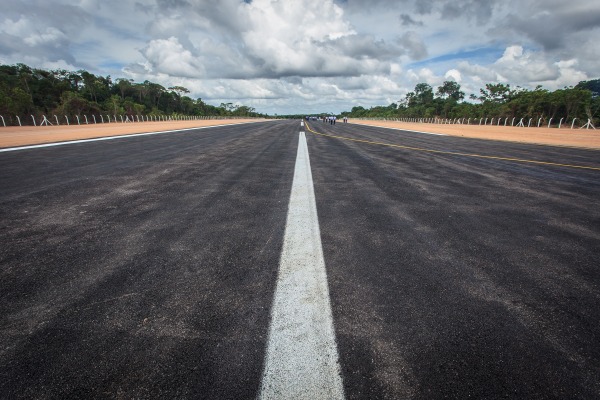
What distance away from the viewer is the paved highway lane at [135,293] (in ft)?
4.10

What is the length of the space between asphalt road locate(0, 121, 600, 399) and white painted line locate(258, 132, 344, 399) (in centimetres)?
6

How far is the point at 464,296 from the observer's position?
186 centimetres

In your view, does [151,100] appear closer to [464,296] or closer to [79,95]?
[79,95]

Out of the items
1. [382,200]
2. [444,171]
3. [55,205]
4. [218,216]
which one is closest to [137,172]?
[55,205]

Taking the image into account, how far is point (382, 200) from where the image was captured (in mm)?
4102

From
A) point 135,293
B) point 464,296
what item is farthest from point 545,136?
point 135,293

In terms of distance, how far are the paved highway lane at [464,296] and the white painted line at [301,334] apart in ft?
0.23

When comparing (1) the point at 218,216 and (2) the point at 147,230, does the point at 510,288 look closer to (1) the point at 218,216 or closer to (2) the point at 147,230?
(1) the point at 218,216

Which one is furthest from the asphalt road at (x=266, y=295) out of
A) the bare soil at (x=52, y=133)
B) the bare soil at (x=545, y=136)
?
the bare soil at (x=545, y=136)

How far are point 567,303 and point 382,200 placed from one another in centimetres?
244

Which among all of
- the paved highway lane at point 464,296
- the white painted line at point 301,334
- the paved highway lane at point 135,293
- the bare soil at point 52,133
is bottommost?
the bare soil at point 52,133

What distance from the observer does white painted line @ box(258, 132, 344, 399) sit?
1.20 metres

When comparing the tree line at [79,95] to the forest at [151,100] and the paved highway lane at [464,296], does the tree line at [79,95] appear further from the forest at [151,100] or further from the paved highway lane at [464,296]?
the paved highway lane at [464,296]

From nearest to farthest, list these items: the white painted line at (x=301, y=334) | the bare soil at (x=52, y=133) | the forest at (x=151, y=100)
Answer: the white painted line at (x=301, y=334)
the bare soil at (x=52, y=133)
the forest at (x=151, y=100)
